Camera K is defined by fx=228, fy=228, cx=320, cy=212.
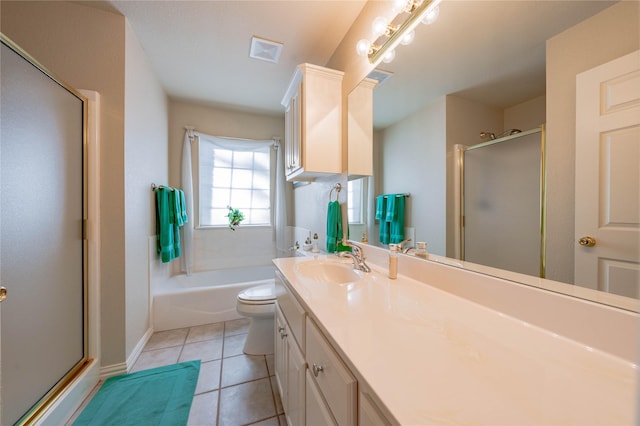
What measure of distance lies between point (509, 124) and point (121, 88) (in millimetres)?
2220

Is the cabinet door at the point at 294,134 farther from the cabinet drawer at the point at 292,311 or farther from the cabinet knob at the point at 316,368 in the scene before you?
the cabinet knob at the point at 316,368

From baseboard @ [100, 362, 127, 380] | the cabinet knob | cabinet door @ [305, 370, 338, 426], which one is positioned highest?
the cabinet knob

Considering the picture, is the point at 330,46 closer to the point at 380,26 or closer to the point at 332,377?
the point at 380,26

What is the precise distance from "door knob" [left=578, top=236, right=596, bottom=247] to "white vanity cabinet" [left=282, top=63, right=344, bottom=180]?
4.25 feet

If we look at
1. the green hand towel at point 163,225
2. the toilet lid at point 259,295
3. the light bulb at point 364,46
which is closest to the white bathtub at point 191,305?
the green hand towel at point 163,225

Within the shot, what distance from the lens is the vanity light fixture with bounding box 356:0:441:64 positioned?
3.38 ft

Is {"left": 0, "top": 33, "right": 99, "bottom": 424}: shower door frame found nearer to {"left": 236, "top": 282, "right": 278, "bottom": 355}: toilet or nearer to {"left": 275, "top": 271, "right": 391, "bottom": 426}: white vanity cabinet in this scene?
{"left": 236, "top": 282, "right": 278, "bottom": 355}: toilet

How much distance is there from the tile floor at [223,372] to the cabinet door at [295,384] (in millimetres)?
341

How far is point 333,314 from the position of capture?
2.41 feet

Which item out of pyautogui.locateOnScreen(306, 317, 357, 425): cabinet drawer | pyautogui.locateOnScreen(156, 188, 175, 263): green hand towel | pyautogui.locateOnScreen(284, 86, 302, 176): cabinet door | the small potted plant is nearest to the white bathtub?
pyautogui.locateOnScreen(156, 188, 175, 263): green hand towel

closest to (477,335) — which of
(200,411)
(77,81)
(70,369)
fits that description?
(200,411)

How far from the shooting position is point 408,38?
1158mm

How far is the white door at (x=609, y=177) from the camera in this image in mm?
531

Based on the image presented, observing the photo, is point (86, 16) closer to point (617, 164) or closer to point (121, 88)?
point (121, 88)
